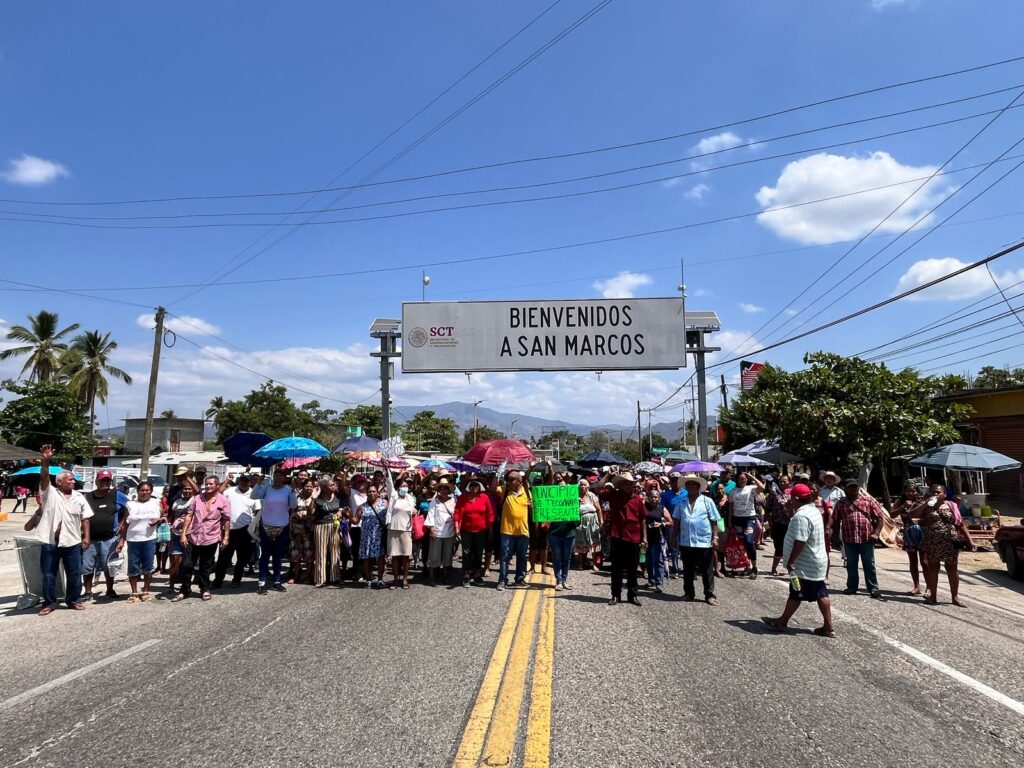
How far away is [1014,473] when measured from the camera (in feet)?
74.8

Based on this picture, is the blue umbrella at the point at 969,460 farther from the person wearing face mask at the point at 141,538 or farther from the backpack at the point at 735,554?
the person wearing face mask at the point at 141,538

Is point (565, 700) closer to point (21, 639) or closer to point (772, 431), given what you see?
point (21, 639)

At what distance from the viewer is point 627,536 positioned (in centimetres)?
822

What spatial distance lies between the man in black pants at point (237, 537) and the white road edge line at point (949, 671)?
8174mm

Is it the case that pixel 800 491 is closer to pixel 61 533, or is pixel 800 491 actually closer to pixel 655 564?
pixel 655 564

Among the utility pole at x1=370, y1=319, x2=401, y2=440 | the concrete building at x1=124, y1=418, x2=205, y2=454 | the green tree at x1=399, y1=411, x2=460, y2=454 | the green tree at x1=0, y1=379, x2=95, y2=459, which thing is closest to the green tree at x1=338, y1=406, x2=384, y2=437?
the green tree at x1=399, y1=411, x2=460, y2=454

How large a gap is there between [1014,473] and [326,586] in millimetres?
24811

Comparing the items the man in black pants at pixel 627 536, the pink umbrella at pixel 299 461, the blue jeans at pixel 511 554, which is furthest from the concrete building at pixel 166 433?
the man in black pants at pixel 627 536

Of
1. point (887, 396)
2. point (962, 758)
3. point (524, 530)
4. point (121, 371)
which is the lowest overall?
point (962, 758)

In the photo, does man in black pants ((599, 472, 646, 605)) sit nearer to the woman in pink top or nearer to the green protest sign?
the green protest sign

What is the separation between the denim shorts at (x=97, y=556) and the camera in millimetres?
8414

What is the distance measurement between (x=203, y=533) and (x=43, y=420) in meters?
34.0

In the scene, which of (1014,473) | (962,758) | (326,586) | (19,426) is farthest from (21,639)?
(19,426)

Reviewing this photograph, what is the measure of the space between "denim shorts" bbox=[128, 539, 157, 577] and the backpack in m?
8.90
